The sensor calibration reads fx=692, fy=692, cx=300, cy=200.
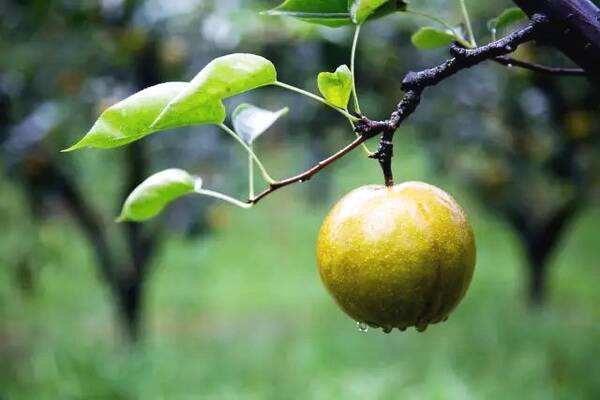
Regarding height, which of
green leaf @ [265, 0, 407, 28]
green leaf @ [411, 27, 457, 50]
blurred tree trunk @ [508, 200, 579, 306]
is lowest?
blurred tree trunk @ [508, 200, 579, 306]

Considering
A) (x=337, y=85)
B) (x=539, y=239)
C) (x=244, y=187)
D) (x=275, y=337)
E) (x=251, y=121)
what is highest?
(x=337, y=85)

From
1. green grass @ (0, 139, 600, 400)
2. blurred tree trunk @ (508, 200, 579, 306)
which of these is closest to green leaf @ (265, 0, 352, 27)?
green grass @ (0, 139, 600, 400)

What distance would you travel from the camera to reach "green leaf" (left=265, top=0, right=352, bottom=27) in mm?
550

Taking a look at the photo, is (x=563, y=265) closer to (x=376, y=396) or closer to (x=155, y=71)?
(x=376, y=396)

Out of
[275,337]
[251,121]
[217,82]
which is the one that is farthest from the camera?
[275,337]

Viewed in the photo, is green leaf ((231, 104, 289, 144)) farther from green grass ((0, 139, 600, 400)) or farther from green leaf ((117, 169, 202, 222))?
green grass ((0, 139, 600, 400))

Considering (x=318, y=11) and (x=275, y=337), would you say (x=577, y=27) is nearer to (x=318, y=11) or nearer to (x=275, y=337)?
(x=318, y=11)

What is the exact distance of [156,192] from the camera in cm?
57

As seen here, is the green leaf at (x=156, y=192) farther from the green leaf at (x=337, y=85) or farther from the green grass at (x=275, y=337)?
the green grass at (x=275, y=337)

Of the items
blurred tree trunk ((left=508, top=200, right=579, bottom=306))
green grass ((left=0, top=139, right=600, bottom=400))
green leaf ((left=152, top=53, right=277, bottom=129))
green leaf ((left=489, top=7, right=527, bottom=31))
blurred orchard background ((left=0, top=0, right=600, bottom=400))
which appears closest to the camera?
green leaf ((left=152, top=53, right=277, bottom=129))

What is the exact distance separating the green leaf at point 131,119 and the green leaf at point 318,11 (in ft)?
0.38

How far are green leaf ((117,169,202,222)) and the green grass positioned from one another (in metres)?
2.28

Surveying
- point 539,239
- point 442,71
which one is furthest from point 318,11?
point 539,239

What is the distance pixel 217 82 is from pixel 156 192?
16 cm
